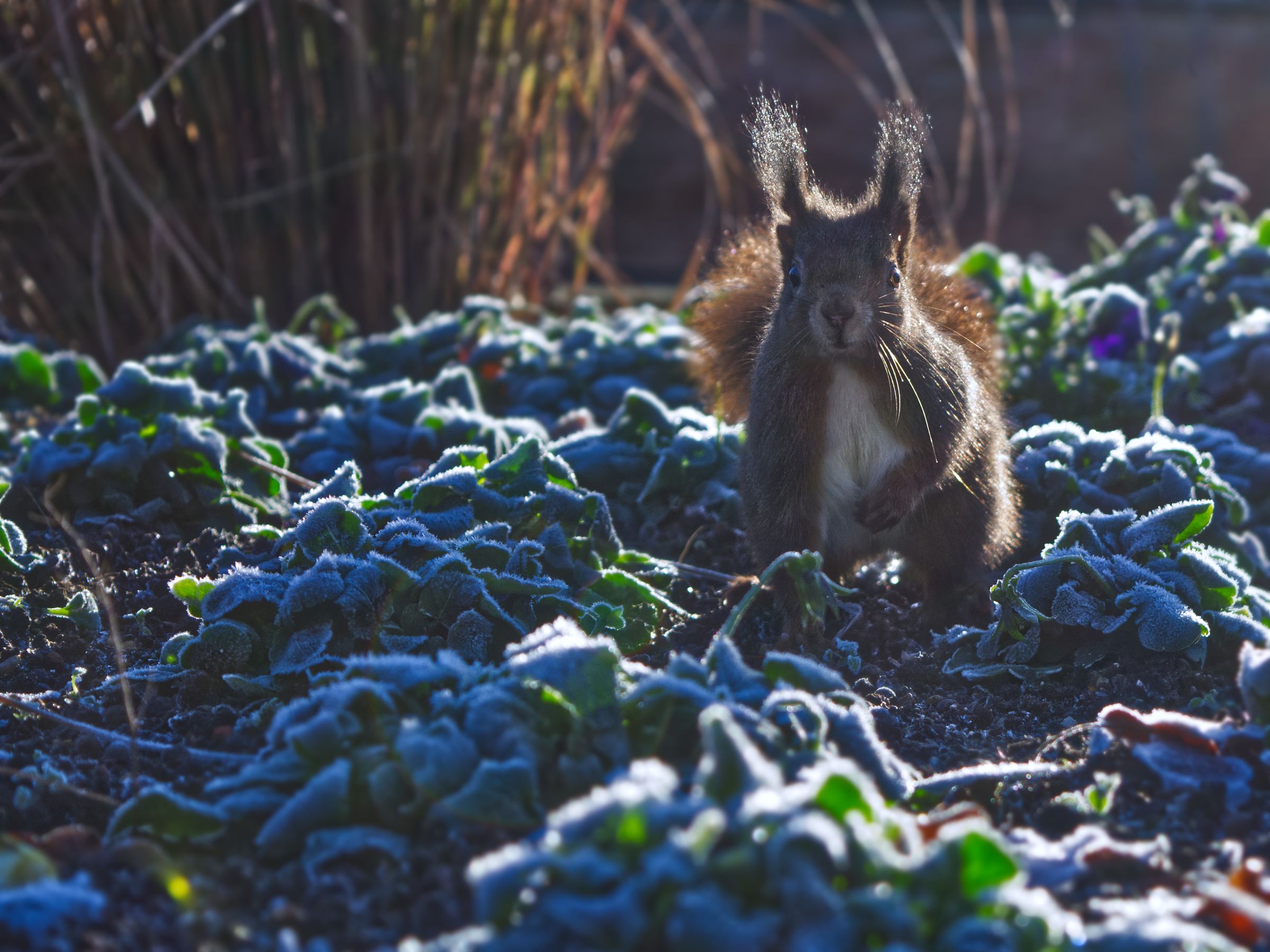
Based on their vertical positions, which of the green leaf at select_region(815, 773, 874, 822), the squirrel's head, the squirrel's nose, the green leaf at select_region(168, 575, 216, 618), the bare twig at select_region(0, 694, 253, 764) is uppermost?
the squirrel's head

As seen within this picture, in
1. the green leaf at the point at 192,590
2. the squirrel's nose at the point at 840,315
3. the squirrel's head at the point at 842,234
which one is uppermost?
the squirrel's head at the point at 842,234

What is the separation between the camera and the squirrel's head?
95.7 inches

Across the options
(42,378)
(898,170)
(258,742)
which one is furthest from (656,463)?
(42,378)

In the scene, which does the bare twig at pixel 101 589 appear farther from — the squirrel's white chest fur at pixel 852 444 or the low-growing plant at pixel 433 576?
the squirrel's white chest fur at pixel 852 444

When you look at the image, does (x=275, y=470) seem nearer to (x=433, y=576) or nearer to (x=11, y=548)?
(x=11, y=548)

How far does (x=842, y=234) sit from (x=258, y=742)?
140 cm

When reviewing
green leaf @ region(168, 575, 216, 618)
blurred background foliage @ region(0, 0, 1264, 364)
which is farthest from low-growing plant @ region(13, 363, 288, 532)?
blurred background foliage @ region(0, 0, 1264, 364)

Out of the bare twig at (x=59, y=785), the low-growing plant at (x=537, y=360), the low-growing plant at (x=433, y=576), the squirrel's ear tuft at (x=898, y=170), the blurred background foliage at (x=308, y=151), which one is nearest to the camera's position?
the bare twig at (x=59, y=785)

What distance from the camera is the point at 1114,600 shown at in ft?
7.37

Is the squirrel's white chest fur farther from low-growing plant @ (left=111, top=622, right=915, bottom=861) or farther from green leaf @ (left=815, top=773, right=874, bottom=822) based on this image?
green leaf @ (left=815, top=773, right=874, bottom=822)

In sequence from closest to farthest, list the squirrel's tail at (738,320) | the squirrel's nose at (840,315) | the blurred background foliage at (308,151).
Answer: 1. the squirrel's nose at (840,315)
2. the squirrel's tail at (738,320)
3. the blurred background foliage at (308,151)

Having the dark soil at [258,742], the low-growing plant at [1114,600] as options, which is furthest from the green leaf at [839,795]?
the low-growing plant at [1114,600]

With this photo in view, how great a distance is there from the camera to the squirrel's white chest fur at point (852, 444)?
250 centimetres

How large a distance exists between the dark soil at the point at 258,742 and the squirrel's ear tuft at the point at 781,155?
779mm
